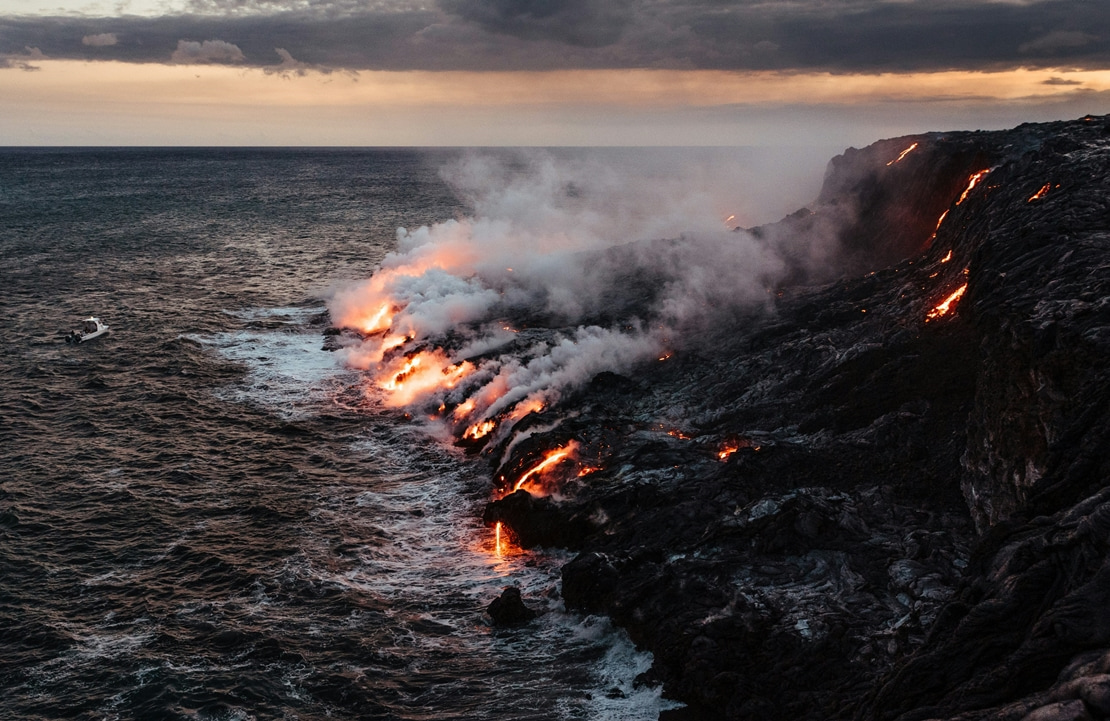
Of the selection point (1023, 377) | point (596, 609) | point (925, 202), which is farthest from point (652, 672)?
point (925, 202)

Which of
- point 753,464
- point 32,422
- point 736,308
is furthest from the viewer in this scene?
point 736,308

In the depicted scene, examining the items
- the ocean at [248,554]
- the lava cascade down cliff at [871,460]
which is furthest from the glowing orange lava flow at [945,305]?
the ocean at [248,554]

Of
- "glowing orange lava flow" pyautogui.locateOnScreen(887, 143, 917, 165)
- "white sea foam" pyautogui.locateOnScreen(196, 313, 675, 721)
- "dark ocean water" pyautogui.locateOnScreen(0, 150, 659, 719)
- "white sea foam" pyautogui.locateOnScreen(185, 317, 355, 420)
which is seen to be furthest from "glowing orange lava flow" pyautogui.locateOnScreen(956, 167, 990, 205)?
"white sea foam" pyautogui.locateOnScreen(185, 317, 355, 420)

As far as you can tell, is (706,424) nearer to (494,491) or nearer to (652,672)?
(494,491)

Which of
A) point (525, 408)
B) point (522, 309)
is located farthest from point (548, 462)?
point (522, 309)

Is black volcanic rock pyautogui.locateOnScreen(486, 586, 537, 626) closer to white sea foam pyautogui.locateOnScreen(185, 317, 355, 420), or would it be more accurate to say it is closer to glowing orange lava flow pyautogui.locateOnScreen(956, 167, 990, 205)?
white sea foam pyautogui.locateOnScreen(185, 317, 355, 420)

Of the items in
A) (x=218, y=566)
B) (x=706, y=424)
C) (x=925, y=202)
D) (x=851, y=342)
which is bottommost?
(x=218, y=566)
